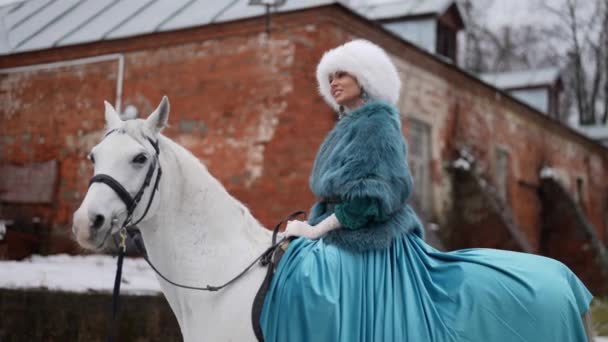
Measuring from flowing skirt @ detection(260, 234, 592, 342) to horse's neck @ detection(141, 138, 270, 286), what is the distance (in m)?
0.26

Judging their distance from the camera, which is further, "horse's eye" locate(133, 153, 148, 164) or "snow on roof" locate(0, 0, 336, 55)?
"snow on roof" locate(0, 0, 336, 55)

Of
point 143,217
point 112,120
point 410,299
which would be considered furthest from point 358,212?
point 112,120

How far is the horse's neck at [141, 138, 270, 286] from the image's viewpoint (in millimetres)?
2637

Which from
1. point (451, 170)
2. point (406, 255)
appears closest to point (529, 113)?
point (451, 170)

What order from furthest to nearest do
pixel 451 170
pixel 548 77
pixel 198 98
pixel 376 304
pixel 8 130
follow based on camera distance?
pixel 548 77, pixel 451 170, pixel 198 98, pixel 8 130, pixel 376 304

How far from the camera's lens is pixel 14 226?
654cm

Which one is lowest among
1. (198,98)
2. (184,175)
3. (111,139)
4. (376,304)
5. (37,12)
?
(376,304)

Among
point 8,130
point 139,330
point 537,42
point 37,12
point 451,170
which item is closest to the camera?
point 139,330

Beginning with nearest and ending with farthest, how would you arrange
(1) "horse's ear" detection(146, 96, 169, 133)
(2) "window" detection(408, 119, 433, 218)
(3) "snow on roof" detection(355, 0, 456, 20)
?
(1) "horse's ear" detection(146, 96, 169, 133) < (2) "window" detection(408, 119, 433, 218) < (3) "snow on roof" detection(355, 0, 456, 20)

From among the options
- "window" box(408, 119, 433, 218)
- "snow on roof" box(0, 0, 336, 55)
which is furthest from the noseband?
"window" box(408, 119, 433, 218)

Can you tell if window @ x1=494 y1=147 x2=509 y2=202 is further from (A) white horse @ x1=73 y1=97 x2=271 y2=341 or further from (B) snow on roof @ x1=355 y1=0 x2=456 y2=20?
(A) white horse @ x1=73 y1=97 x2=271 y2=341

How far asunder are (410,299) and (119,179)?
134cm

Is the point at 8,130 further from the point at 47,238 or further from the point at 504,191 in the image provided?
the point at 504,191

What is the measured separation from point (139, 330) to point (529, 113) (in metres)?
12.9
